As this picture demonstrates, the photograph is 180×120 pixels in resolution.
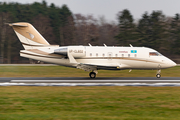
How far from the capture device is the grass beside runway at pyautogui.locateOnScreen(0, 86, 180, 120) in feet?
31.1

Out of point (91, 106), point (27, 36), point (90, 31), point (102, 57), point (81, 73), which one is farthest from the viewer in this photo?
point (90, 31)

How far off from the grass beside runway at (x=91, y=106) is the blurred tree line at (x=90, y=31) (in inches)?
1699

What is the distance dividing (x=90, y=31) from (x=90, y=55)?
42.7 meters

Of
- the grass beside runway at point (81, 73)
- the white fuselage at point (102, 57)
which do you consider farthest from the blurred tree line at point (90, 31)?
the white fuselage at point (102, 57)

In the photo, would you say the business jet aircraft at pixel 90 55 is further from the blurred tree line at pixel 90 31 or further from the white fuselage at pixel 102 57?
the blurred tree line at pixel 90 31

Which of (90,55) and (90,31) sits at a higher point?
(90,31)

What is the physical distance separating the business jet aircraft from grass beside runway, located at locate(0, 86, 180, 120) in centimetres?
918

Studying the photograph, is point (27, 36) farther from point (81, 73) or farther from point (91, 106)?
point (91, 106)

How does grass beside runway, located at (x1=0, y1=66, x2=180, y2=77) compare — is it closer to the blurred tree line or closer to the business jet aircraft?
the business jet aircraft

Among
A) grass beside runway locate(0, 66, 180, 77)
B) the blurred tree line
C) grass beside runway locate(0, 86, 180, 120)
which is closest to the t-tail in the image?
grass beside runway locate(0, 66, 180, 77)

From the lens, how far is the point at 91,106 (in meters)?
11.4

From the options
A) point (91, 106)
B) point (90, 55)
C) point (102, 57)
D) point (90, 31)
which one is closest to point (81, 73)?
point (90, 55)

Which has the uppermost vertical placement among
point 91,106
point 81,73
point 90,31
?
point 90,31

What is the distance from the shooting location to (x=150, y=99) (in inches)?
512
